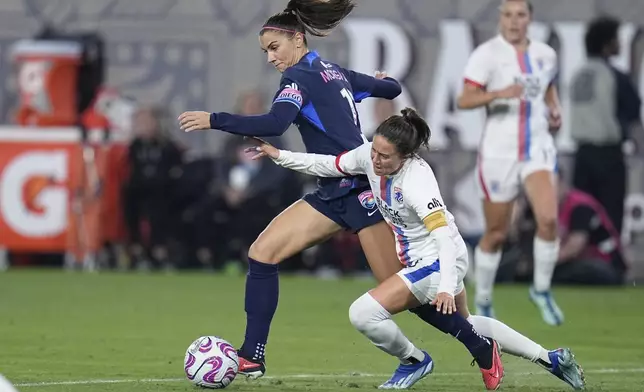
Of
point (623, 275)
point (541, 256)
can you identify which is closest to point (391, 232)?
point (541, 256)

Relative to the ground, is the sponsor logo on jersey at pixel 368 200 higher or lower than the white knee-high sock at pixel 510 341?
higher

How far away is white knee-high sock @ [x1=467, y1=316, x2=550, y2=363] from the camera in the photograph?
8.23 metres

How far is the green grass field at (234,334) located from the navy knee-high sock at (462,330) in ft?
0.82

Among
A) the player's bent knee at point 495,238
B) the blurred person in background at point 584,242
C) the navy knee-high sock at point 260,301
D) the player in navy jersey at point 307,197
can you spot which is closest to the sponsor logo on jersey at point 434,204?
the player in navy jersey at point 307,197

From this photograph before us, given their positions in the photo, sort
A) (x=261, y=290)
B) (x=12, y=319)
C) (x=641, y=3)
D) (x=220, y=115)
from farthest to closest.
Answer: (x=641, y=3) < (x=12, y=319) < (x=261, y=290) < (x=220, y=115)

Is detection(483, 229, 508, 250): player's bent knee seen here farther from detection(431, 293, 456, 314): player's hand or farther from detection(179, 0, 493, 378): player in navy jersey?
detection(431, 293, 456, 314): player's hand

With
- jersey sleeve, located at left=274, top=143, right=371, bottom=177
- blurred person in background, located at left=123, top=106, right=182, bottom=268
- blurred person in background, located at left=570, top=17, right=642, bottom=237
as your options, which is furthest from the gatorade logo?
jersey sleeve, located at left=274, top=143, right=371, bottom=177

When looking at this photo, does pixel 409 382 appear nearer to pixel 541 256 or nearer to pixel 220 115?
pixel 220 115

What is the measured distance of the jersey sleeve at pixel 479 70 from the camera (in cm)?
1223

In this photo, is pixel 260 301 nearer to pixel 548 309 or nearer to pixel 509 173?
pixel 509 173

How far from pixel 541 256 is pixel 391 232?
4.12 m

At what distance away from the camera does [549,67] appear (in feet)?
41.0

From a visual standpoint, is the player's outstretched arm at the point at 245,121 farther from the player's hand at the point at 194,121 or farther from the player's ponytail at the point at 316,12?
the player's ponytail at the point at 316,12

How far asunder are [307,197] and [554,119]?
4.01 metres
